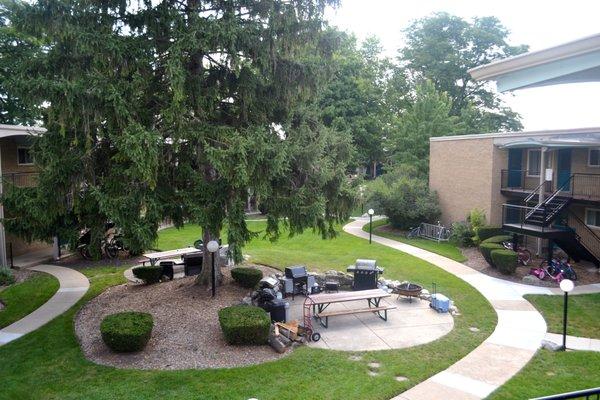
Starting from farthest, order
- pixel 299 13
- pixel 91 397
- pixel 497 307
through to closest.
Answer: pixel 497 307 < pixel 299 13 < pixel 91 397

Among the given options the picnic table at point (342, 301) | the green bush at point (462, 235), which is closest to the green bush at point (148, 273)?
the picnic table at point (342, 301)

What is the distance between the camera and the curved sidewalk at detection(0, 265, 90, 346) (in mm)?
12692

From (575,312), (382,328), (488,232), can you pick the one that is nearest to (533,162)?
(488,232)

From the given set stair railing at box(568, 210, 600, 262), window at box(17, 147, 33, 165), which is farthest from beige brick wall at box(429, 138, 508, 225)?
window at box(17, 147, 33, 165)

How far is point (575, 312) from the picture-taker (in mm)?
13859

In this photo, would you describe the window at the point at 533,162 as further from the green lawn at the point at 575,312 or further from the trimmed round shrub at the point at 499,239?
the green lawn at the point at 575,312

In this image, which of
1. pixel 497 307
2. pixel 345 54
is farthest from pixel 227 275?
pixel 345 54

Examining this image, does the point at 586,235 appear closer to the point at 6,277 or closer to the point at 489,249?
the point at 489,249

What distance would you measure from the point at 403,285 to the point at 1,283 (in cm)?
1454

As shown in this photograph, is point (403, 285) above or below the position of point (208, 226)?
below

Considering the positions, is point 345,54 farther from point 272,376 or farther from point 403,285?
point 272,376

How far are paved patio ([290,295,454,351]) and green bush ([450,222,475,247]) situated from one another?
1120 cm

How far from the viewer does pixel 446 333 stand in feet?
39.9

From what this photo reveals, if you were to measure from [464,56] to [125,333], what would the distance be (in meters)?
41.6
